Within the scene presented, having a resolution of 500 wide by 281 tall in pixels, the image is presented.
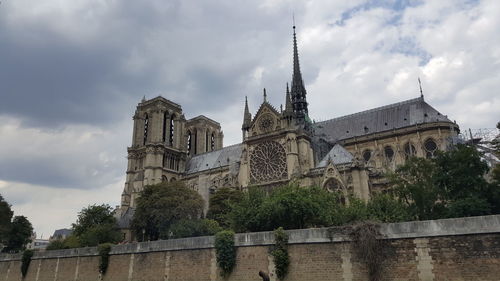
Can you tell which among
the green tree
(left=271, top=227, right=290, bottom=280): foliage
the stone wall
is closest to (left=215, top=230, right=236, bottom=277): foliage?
the stone wall

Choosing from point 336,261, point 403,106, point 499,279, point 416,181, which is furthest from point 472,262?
point 403,106

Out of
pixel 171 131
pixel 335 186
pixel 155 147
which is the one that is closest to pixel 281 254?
pixel 335 186

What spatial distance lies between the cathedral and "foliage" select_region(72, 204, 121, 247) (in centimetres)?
422

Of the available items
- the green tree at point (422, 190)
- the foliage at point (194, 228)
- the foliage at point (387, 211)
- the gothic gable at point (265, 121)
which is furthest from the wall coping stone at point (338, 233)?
the gothic gable at point (265, 121)

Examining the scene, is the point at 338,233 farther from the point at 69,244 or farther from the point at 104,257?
Result: the point at 69,244

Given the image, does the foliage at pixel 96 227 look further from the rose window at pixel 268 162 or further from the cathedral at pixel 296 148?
the rose window at pixel 268 162

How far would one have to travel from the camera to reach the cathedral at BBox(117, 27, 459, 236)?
42344mm

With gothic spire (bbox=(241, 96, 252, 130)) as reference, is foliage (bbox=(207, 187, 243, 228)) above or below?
below

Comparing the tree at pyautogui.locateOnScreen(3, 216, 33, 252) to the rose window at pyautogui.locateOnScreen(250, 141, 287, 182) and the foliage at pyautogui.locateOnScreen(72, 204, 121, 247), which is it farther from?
the rose window at pyautogui.locateOnScreen(250, 141, 287, 182)

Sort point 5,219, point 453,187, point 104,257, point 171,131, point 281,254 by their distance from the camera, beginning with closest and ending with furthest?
point 281,254, point 453,187, point 104,257, point 5,219, point 171,131

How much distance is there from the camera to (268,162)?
48.5 meters

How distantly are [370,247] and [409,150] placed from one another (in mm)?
36110

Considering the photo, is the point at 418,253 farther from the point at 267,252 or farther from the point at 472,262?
the point at 267,252

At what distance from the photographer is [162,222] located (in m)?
41.2
